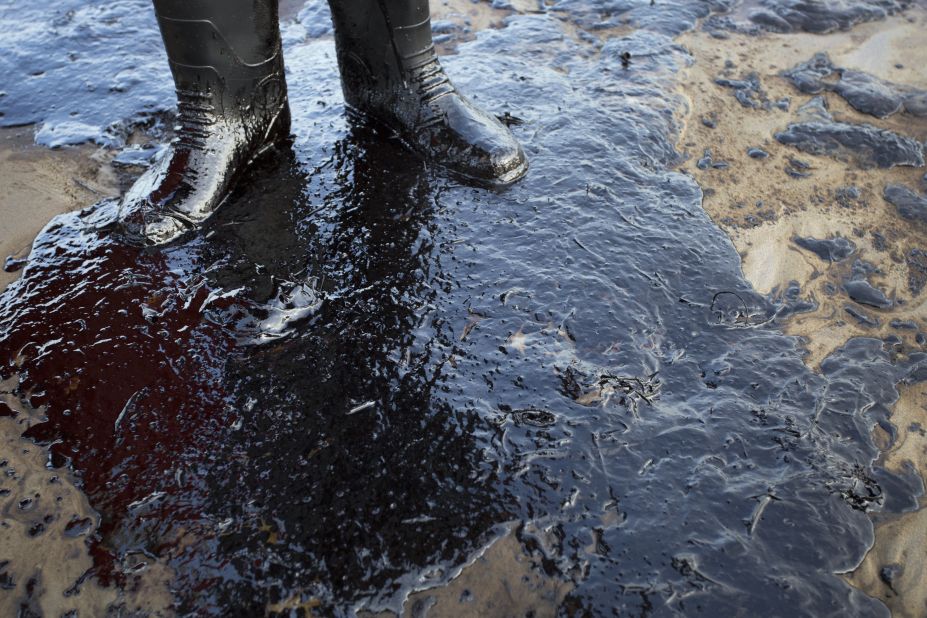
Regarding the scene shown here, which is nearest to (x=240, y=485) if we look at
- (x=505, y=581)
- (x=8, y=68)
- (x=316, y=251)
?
(x=505, y=581)

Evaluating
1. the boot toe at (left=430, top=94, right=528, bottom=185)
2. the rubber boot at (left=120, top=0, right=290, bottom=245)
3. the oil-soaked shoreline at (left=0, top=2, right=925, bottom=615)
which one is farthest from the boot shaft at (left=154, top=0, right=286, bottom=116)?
the boot toe at (left=430, top=94, right=528, bottom=185)

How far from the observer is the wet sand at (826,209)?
144 cm

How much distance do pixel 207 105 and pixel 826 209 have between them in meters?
2.22

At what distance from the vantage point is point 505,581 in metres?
1.30

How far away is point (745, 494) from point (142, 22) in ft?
12.1

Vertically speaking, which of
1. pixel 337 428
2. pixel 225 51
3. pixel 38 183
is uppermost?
pixel 225 51

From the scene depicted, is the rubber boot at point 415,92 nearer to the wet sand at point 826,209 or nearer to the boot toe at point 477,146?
the boot toe at point 477,146

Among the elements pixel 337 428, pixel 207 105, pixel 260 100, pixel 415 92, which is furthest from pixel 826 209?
pixel 207 105

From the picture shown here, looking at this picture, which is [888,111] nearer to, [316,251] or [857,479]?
[857,479]

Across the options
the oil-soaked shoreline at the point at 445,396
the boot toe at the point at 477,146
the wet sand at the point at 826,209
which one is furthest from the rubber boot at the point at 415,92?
the wet sand at the point at 826,209

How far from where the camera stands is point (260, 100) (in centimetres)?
238

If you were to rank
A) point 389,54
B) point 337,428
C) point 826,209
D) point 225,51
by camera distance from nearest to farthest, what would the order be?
point 337,428, point 225,51, point 826,209, point 389,54

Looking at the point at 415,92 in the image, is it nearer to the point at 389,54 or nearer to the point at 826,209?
the point at 389,54

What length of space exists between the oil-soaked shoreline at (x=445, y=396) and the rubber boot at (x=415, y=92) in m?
0.11
